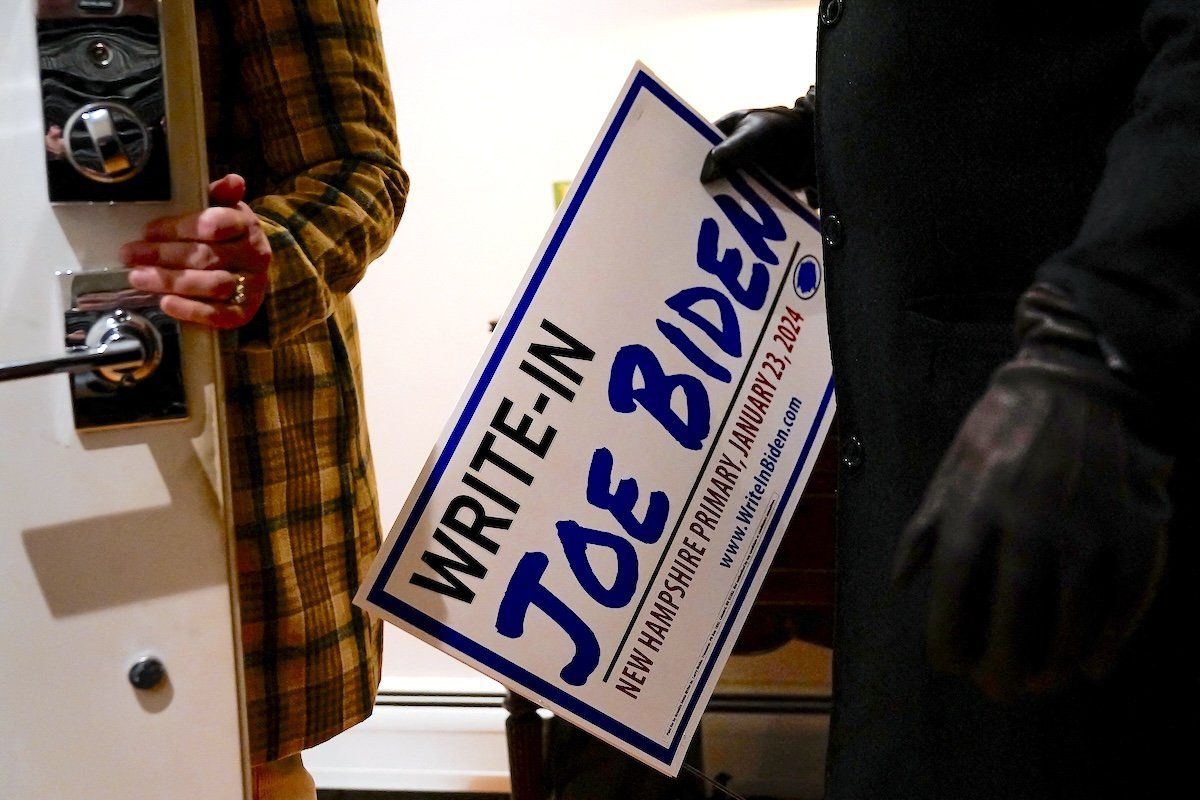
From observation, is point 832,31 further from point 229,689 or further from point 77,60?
point 229,689

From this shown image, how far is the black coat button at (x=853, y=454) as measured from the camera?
2.03 feet

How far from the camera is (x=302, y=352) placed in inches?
28.7

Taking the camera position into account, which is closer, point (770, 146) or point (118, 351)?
point (118, 351)

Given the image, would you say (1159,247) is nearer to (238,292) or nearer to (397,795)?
(238,292)

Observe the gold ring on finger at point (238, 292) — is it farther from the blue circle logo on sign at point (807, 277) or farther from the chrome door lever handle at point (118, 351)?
the blue circle logo on sign at point (807, 277)

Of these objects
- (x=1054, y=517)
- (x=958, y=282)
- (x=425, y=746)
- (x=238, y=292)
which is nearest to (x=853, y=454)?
(x=958, y=282)

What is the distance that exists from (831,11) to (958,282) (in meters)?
0.23

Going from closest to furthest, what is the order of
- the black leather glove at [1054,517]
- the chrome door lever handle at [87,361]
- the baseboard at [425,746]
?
the black leather glove at [1054,517] → the chrome door lever handle at [87,361] → the baseboard at [425,746]

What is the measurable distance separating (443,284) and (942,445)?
122 cm

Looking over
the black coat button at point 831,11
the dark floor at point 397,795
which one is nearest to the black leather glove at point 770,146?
the black coat button at point 831,11

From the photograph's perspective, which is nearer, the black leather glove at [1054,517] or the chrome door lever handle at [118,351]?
the black leather glove at [1054,517]

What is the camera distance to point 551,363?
2.40 ft

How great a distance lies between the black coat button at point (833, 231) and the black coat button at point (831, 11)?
0.14m

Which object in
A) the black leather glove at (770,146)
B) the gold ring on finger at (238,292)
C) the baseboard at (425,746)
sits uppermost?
the black leather glove at (770,146)
